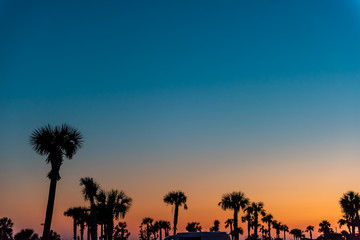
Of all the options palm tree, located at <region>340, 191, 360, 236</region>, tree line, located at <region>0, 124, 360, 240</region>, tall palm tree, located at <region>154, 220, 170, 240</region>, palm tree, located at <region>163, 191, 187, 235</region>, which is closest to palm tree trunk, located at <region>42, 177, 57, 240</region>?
tree line, located at <region>0, 124, 360, 240</region>

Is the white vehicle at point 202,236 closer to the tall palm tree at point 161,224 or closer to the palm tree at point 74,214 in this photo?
the palm tree at point 74,214

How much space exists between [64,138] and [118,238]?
2744 inches

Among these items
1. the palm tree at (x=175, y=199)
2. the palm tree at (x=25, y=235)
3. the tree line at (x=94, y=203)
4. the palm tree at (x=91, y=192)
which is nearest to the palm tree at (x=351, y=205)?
the tree line at (x=94, y=203)

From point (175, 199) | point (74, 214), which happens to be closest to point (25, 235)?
point (74, 214)

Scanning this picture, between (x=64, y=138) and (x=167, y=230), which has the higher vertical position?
(x=64, y=138)

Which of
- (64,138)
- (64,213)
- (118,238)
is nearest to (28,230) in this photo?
(64,213)

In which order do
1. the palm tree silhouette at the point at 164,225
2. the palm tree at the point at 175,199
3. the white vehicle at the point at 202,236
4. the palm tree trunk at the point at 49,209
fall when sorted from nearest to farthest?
the white vehicle at the point at 202,236
the palm tree trunk at the point at 49,209
the palm tree at the point at 175,199
the palm tree silhouette at the point at 164,225

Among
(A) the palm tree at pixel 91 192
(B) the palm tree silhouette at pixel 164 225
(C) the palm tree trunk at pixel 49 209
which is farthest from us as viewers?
(B) the palm tree silhouette at pixel 164 225

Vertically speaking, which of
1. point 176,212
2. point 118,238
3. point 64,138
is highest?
point 64,138

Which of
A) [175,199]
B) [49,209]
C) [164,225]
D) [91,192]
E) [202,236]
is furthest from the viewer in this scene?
[164,225]

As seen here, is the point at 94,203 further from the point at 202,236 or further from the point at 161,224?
the point at 161,224

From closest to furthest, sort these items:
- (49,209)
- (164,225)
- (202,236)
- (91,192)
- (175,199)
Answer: (202,236) < (49,209) < (91,192) < (175,199) < (164,225)

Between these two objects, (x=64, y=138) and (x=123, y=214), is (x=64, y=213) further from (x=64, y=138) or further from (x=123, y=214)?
(x=64, y=138)

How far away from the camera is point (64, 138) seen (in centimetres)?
3366
